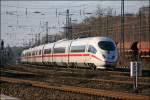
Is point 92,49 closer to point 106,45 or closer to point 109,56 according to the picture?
point 106,45

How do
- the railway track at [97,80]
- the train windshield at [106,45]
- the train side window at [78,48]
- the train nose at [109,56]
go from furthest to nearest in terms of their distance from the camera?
the train side window at [78,48]
the train windshield at [106,45]
the train nose at [109,56]
the railway track at [97,80]

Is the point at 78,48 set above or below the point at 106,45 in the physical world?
below

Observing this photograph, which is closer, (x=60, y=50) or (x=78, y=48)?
(x=78, y=48)

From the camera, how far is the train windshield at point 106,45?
33484 millimetres

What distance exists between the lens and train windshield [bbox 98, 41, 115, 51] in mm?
33484

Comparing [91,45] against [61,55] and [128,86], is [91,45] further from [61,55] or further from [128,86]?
[128,86]

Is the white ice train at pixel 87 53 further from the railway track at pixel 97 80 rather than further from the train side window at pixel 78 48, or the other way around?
the railway track at pixel 97 80

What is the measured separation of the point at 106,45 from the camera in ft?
111

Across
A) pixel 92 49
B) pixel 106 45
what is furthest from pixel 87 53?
pixel 106 45

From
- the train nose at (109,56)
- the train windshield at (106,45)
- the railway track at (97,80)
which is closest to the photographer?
the railway track at (97,80)

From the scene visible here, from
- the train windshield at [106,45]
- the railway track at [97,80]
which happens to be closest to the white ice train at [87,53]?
the train windshield at [106,45]

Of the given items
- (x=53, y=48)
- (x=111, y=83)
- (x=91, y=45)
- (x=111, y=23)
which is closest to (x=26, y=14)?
(x=53, y=48)

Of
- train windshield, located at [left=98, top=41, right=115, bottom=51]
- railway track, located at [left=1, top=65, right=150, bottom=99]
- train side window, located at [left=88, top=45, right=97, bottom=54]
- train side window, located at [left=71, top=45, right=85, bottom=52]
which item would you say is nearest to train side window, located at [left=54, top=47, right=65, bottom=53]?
train side window, located at [left=71, top=45, right=85, bottom=52]

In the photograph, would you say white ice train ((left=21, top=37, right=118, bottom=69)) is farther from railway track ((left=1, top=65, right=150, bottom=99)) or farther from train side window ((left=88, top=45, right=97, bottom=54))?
railway track ((left=1, top=65, right=150, bottom=99))
